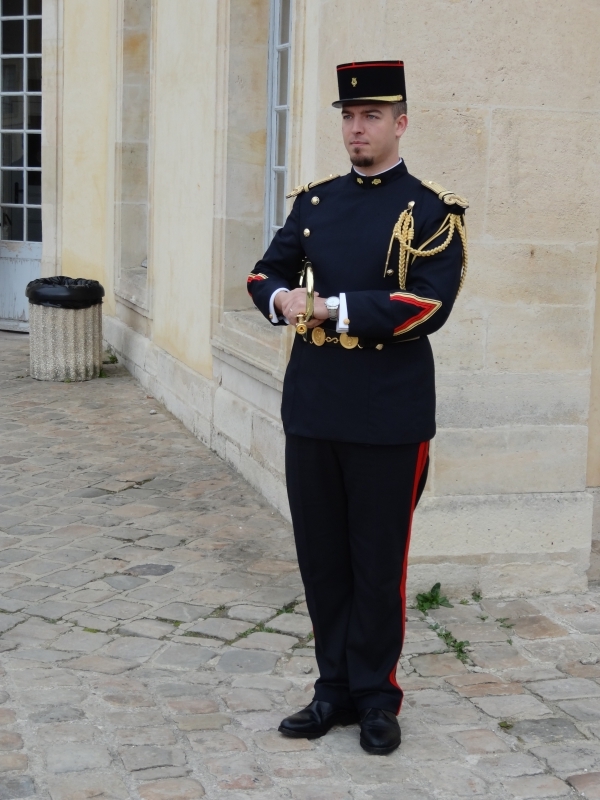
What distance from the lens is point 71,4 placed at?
11.6 meters

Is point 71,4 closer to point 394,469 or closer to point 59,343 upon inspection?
point 59,343

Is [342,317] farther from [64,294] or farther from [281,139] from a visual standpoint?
[64,294]

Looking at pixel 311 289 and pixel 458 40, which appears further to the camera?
pixel 458 40

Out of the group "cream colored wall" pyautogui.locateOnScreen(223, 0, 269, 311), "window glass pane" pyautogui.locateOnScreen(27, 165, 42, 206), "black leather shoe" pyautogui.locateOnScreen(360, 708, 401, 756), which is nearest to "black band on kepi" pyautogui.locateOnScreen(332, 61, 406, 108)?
"black leather shoe" pyautogui.locateOnScreen(360, 708, 401, 756)

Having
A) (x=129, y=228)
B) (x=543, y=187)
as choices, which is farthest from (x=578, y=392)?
(x=129, y=228)

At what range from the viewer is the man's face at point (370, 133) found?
11.0ft

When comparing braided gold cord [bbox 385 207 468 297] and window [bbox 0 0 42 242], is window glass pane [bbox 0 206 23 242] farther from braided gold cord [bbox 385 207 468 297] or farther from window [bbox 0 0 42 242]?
braided gold cord [bbox 385 207 468 297]

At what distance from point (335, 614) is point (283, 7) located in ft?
14.3

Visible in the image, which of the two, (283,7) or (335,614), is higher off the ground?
(283,7)

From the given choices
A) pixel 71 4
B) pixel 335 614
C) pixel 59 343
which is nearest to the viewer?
pixel 335 614

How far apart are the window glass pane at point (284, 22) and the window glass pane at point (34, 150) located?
6.02 metres

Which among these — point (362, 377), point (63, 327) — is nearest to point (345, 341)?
point (362, 377)

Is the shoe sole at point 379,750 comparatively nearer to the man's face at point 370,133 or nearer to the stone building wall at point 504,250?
the stone building wall at point 504,250

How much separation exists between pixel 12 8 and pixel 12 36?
0.27 metres
